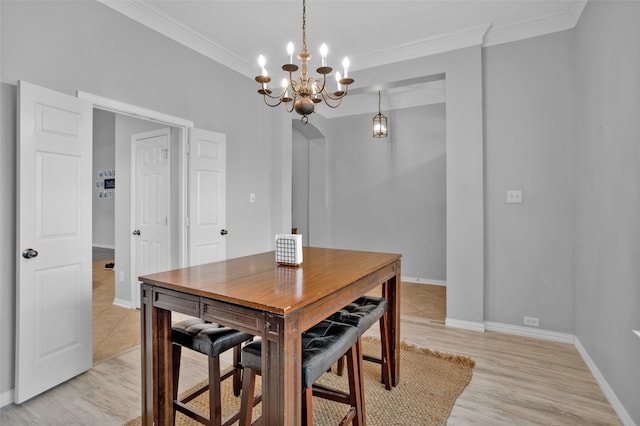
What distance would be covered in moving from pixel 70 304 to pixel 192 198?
1406 mm

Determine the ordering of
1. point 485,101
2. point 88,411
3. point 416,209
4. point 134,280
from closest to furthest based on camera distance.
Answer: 1. point 88,411
2. point 485,101
3. point 134,280
4. point 416,209

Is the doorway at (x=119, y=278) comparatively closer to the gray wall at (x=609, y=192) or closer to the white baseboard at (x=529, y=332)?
the white baseboard at (x=529, y=332)

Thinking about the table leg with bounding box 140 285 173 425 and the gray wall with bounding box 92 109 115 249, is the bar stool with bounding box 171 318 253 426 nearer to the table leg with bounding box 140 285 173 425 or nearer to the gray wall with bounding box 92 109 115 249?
the table leg with bounding box 140 285 173 425

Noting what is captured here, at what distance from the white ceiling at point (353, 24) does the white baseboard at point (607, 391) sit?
9.08ft

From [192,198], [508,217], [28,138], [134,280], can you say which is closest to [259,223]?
[192,198]

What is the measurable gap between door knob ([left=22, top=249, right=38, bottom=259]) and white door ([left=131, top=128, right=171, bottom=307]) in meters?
1.49

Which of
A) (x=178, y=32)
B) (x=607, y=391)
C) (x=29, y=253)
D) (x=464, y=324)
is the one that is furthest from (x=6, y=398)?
(x=607, y=391)

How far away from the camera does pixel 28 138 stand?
210 cm

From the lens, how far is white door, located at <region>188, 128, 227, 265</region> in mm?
3428

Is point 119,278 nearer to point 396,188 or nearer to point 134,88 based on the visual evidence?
point 134,88

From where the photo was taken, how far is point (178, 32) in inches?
126

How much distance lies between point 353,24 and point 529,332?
3300mm

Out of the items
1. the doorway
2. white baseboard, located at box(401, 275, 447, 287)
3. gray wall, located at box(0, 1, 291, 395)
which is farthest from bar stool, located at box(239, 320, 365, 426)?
white baseboard, located at box(401, 275, 447, 287)

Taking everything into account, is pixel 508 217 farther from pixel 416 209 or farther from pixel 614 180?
pixel 416 209
